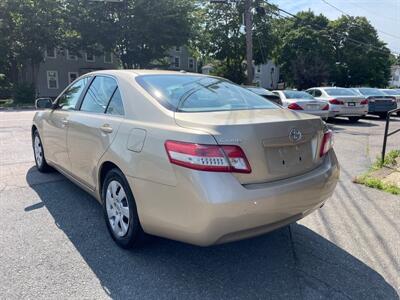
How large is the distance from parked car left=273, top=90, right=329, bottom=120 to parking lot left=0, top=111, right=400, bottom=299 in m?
7.91

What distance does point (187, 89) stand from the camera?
3441mm

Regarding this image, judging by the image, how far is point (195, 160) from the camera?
2.46 meters

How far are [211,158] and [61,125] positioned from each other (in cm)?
271

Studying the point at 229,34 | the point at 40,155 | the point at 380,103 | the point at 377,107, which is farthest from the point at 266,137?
the point at 229,34

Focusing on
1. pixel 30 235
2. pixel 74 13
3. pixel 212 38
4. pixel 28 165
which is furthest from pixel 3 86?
pixel 30 235

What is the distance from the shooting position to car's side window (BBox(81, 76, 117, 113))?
3660 millimetres

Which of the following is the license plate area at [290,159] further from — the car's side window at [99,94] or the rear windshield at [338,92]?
the rear windshield at [338,92]

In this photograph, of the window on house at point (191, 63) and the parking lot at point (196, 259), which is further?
the window on house at point (191, 63)

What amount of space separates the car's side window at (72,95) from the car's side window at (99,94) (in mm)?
244

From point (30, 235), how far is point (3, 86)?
33.6 m

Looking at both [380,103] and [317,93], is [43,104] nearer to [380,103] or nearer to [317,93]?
[317,93]

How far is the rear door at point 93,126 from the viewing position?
11.1 feet

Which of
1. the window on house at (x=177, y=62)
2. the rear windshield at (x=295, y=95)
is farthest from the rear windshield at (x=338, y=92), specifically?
the window on house at (x=177, y=62)

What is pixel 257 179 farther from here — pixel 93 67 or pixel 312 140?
pixel 93 67
